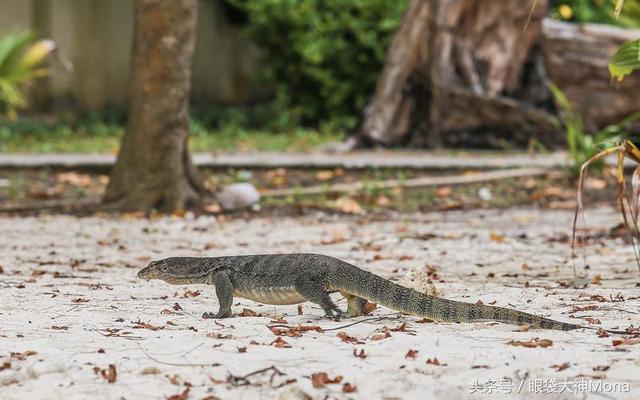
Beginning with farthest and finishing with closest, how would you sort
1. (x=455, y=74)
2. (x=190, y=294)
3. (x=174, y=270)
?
(x=455, y=74) < (x=190, y=294) < (x=174, y=270)

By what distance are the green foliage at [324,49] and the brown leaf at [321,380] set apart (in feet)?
43.2

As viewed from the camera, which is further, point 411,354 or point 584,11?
point 584,11

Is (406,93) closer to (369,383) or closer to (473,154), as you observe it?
(473,154)

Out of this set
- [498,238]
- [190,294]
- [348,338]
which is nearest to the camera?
[348,338]

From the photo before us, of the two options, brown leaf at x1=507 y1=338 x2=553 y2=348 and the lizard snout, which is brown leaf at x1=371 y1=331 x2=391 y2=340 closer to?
brown leaf at x1=507 y1=338 x2=553 y2=348

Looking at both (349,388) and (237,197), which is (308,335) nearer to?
(349,388)

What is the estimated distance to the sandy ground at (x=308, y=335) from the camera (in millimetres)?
3455

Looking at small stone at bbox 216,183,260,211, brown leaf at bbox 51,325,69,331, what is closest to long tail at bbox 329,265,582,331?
brown leaf at bbox 51,325,69,331

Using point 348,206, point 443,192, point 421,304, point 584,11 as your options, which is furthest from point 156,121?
point 584,11

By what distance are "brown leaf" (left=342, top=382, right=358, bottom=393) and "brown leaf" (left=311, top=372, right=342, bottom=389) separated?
48 mm

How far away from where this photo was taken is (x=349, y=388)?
3.43 metres

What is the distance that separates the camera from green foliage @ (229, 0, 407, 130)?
16672 millimetres

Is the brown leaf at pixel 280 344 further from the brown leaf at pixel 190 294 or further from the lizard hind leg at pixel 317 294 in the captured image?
the brown leaf at pixel 190 294

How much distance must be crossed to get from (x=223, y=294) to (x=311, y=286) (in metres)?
0.42
